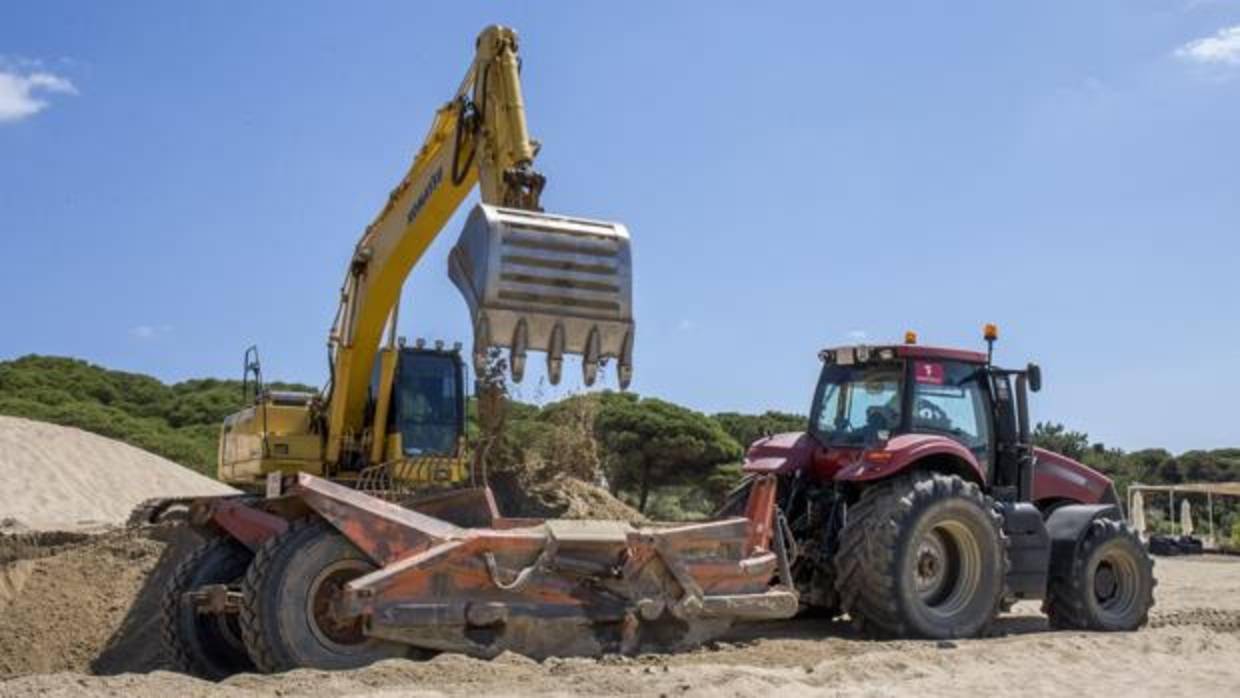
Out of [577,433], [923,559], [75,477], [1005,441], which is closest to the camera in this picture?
[923,559]

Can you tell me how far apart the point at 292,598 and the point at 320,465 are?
21.9ft

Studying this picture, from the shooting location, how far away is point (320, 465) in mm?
13555

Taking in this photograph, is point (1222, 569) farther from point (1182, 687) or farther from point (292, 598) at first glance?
point (292, 598)

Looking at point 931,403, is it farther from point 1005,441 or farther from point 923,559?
point 923,559

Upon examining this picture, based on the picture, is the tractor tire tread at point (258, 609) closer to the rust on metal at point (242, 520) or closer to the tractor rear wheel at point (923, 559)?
the rust on metal at point (242, 520)

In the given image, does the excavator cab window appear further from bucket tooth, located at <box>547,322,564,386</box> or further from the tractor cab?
bucket tooth, located at <box>547,322,564,386</box>

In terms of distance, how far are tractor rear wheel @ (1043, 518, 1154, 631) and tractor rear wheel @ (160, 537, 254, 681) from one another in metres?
6.01

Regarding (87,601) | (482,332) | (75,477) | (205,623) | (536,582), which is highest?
(482,332)

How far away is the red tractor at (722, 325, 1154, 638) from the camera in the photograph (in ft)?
29.1

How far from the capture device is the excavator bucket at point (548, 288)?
788 cm

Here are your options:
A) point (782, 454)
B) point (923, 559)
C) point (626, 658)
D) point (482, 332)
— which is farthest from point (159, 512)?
point (923, 559)

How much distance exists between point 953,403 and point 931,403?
26cm

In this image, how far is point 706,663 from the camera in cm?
729

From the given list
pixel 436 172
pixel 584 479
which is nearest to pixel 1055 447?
pixel 584 479
